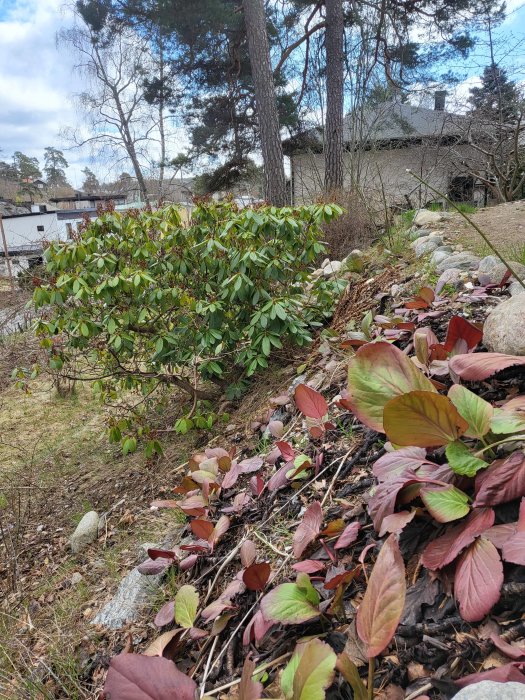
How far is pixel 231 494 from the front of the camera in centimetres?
175

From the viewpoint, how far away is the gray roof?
8.53m

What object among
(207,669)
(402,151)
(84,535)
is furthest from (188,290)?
(402,151)

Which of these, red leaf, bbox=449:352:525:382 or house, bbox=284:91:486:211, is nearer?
red leaf, bbox=449:352:525:382

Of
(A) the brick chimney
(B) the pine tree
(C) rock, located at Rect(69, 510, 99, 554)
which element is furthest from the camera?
→ (A) the brick chimney

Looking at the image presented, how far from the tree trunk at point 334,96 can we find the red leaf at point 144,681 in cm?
758

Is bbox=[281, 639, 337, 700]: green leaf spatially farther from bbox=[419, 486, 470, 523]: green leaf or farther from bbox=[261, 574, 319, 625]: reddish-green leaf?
bbox=[419, 486, 470, 523]: green leaf

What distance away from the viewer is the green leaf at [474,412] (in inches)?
37.3

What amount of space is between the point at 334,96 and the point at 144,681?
8.96 meters

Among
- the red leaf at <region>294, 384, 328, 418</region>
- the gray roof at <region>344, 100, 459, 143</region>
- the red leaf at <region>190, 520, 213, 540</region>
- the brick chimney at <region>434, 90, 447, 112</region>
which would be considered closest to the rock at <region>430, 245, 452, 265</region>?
the red leaf at <region>294, 384, 328, 418</region>

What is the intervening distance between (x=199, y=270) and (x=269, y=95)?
5532 millimetres

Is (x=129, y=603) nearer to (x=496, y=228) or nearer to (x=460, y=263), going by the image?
(x=460, y=263)

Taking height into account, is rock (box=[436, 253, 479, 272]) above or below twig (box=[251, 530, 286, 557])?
above

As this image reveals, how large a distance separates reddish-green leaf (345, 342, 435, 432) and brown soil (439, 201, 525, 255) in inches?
79.5

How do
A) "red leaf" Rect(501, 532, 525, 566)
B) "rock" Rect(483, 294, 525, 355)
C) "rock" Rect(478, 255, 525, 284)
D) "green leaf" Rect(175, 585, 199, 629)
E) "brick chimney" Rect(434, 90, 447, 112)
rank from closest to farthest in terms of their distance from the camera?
"red leaf" Rect(501, 532, 525, 566)
"green leaf" Rect(175, 585, 199, 629)
"rock" Rect(483, 294, 525, 355)
"rock" Rect(478, 255, 525, 284)
"brick chimney" Rect(434, 90, 447, 112)
